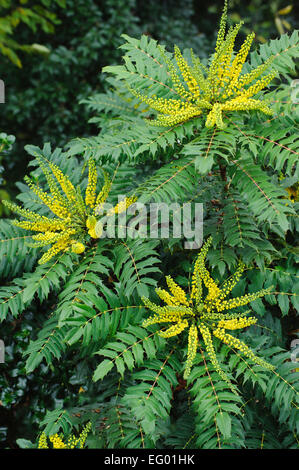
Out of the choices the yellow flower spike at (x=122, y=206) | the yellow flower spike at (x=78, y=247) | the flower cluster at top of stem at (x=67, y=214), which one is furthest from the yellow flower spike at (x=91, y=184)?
the yellow flower spike at (x=78, y=247)

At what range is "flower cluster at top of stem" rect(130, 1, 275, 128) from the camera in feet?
6.25

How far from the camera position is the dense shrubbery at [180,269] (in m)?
1.87

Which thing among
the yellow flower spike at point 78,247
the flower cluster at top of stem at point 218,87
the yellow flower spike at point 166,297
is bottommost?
the yellow flower spike at point 166,297

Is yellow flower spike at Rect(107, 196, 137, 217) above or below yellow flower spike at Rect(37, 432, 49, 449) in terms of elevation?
above

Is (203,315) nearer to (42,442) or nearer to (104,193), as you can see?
(104,193)

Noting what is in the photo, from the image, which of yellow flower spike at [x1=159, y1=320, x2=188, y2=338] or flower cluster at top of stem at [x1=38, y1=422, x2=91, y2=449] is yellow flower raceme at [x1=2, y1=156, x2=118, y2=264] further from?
flower cluster at top of stem at [x1=38, y1=422, x2=91, y2=449]

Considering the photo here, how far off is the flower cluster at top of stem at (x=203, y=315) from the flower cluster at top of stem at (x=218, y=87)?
0.57 meters

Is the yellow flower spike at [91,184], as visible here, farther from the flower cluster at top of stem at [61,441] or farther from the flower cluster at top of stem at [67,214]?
the flower cluster at top of stem at [61,441]

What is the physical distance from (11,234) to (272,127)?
1.39m

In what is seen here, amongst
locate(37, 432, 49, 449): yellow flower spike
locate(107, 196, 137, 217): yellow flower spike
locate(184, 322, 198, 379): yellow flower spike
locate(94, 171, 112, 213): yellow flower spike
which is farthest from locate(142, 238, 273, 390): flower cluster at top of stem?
locate(37, 432, 49, 449): yellow flower spike

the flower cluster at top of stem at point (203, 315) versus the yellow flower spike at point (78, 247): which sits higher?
the yellow flower spike at point (78, 247)

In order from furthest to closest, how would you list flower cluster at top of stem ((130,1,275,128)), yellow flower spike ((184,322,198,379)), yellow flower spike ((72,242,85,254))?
yellow flower spike ((72,242,85,254)) < flower cluster at top of stem ((130,1,275,128)) < yellow flower spike ((184,322,198,379))
